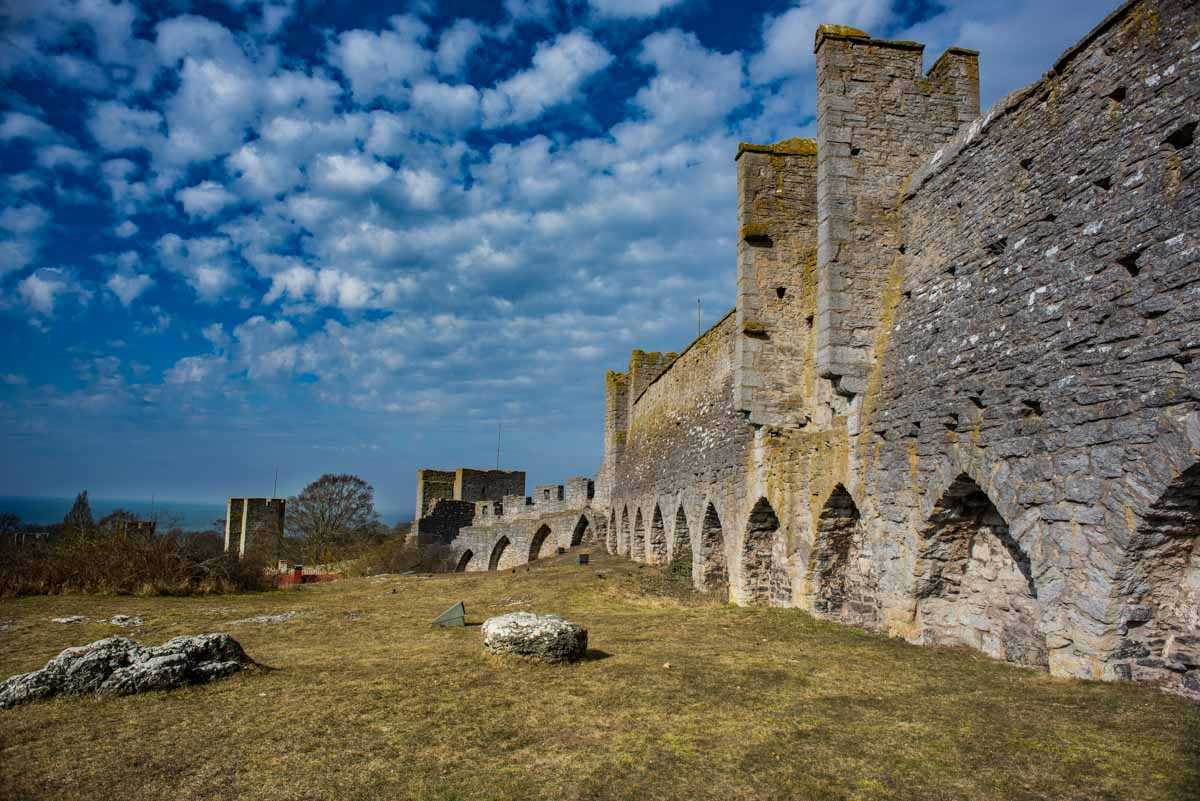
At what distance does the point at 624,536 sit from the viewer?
83.9 ft

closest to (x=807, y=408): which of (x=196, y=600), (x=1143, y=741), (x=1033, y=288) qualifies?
(x=1033, y=288)

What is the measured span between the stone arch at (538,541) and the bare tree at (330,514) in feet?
39.0

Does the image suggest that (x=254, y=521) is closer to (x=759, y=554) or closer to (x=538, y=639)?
(x=759, y=554)

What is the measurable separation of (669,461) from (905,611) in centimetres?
1171

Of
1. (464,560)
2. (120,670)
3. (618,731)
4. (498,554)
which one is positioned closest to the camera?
(618,731)

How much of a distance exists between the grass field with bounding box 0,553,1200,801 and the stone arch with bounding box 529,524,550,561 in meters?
24.8

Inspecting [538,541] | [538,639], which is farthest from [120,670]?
[538,541]

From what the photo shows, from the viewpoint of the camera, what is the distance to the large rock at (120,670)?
566 cm

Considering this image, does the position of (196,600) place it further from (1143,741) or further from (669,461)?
(1143,741)

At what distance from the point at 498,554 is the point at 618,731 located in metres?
31.8

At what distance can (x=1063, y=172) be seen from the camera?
6.70m

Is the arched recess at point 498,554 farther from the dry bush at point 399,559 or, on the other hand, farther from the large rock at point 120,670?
the large rock at point 120,670

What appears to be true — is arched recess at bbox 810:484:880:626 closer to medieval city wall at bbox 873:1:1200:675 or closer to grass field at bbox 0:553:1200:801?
medieval city wall at bbox 873:1:1200:675

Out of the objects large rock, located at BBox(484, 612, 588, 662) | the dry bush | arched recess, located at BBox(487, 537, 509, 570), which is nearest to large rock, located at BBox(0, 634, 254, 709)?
large rock, located at BBox(484, 612, 588, 662)
